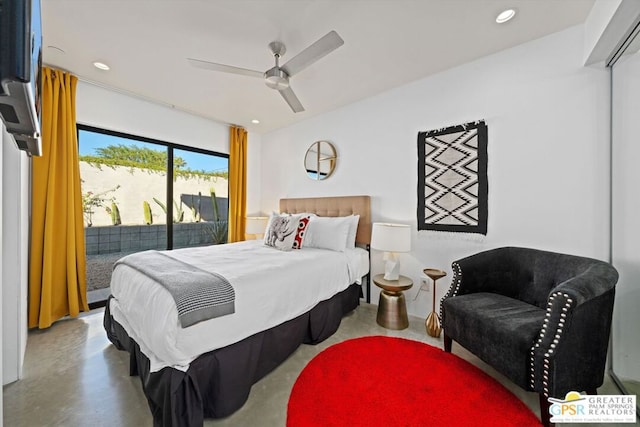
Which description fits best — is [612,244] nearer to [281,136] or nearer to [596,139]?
[596,139]

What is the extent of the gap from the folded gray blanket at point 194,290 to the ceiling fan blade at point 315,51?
1675mm

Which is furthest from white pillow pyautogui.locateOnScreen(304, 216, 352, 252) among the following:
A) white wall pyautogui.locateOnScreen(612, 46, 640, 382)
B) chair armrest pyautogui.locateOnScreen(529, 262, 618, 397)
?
white wall pyautogui.locateOnScreen(612, 46, 640, 382)

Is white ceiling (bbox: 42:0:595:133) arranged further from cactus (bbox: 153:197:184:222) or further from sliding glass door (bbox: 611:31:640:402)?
cactus (bbox: 153:197:184:222)

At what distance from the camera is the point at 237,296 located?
1598mm

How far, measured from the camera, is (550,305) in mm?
1410

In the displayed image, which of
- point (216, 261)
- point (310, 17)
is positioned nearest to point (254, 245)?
point (216, 261)

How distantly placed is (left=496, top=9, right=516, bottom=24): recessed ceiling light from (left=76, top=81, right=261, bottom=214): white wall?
12.4ft

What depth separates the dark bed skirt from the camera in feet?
4.37

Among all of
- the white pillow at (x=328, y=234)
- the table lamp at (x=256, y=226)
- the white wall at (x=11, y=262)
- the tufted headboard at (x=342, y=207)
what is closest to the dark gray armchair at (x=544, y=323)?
the white pillow at (x=328, y=234)

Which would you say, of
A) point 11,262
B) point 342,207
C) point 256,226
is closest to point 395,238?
point 342,207

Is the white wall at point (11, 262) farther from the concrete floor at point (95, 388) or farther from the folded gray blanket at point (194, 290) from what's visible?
the folded gray blanket at point (194, 290)

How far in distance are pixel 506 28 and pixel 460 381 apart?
2.70 metres

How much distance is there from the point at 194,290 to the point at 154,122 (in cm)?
306

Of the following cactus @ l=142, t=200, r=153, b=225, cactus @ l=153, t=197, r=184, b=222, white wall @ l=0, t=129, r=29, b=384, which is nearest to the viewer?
white wall @ l=0, t=129, r=29, b=384
